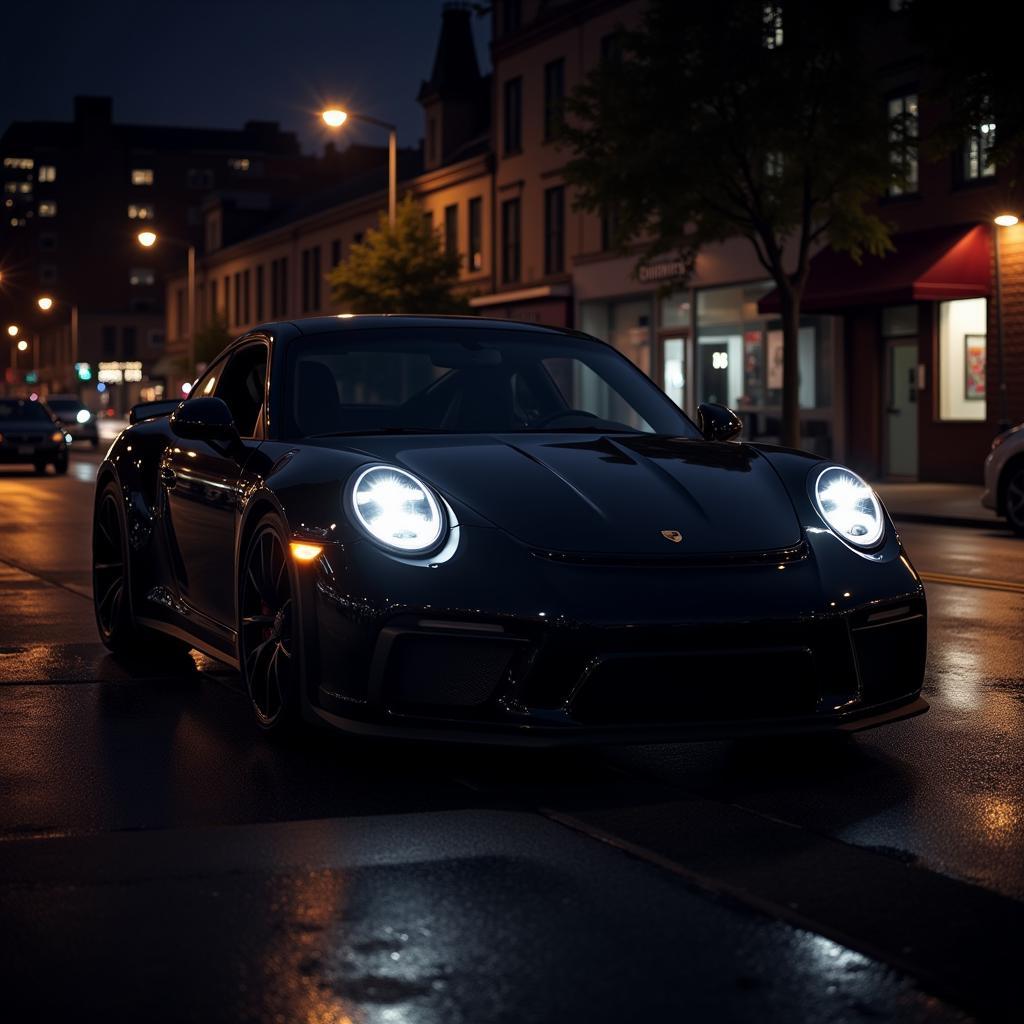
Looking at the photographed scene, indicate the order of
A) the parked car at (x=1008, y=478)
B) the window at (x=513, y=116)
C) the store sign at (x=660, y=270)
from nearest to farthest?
the parked car at (x=1008, y=478) → the store sign at (x=660, y=270) → the window at (x=513, y=116)

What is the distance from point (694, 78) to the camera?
24.3 m

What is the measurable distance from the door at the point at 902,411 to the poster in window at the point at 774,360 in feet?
12.1

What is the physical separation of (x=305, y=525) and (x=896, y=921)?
7.83 feet

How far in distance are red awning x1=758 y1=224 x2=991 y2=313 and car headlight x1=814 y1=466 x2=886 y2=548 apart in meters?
21.6

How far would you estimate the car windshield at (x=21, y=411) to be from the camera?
3653 centimetres

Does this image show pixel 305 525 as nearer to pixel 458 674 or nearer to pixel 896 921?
pixel 458 674

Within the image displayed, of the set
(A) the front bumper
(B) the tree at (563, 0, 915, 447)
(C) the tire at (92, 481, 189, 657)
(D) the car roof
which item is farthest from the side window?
(B) the tree at (563, 0, 915, 447)

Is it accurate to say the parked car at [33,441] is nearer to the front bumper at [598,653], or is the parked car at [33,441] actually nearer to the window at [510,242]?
the window at [510,242]

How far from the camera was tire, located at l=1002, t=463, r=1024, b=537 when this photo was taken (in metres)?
18.0

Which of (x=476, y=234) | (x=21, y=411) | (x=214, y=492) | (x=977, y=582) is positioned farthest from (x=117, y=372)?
(x=214, y=492)

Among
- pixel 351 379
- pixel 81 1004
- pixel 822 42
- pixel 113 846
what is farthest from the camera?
pixel 822 42

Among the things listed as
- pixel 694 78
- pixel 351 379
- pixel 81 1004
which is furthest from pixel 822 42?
pixel 81 1004

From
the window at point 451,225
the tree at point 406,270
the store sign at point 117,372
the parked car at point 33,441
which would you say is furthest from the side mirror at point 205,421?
the store sign at point 117,372

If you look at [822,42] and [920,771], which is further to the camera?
[822,42]
